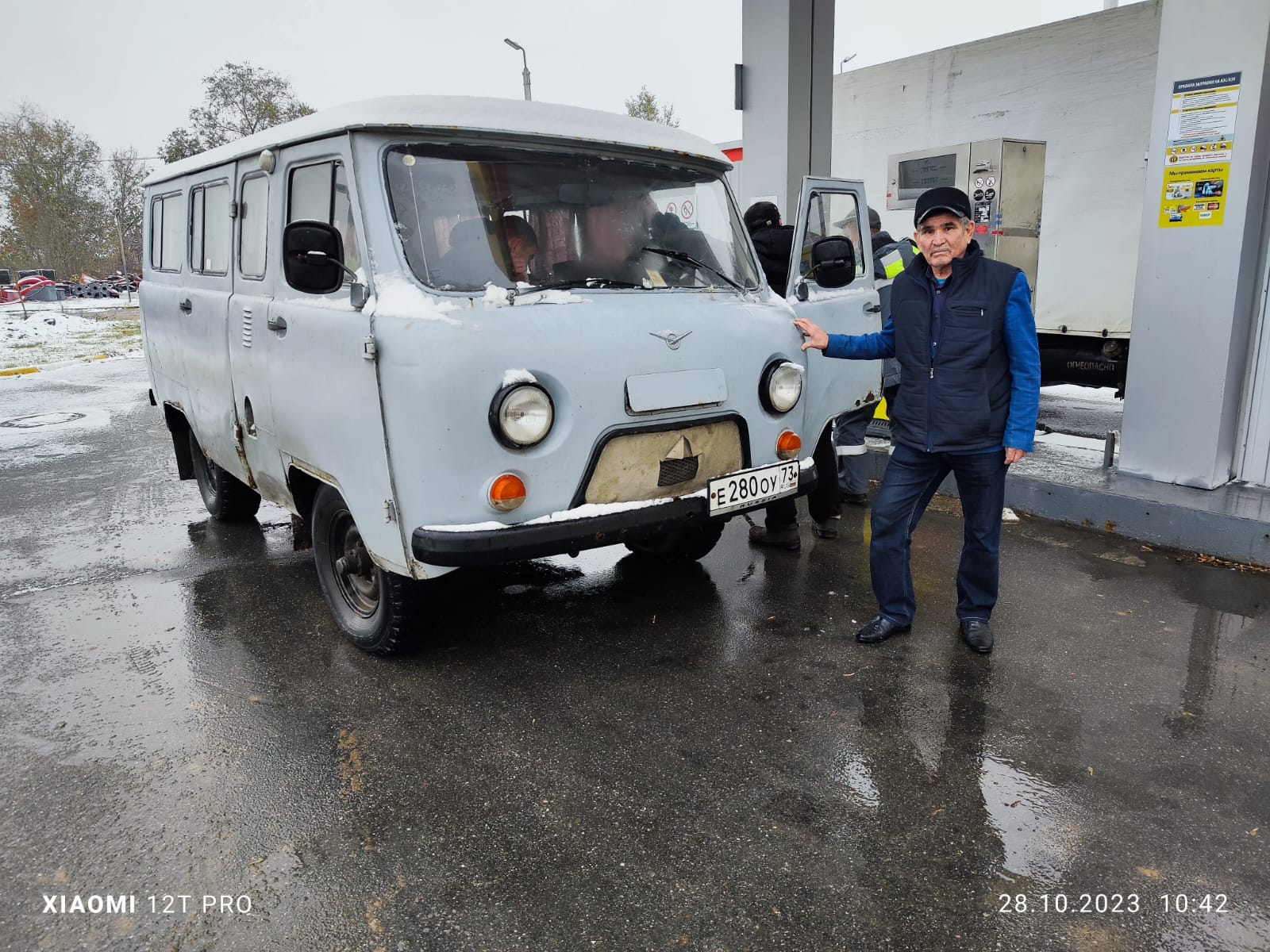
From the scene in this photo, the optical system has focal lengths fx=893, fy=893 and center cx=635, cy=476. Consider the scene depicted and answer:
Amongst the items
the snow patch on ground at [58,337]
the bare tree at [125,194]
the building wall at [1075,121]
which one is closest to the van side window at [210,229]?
the building wall at [1075,121]

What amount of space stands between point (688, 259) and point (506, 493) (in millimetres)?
1481

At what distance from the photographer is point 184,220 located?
5.19 meters

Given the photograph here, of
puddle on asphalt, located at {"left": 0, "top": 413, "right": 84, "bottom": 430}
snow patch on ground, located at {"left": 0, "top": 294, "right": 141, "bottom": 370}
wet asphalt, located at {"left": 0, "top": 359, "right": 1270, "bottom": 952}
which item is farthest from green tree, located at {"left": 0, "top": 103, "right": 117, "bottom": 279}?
wet asphalt, located at {"left": 0, "top": 359, "right": 1270, "bottom": 952}

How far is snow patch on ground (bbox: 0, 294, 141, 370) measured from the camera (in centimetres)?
1723

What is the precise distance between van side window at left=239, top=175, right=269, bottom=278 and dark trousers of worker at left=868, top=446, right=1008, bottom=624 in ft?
9.92

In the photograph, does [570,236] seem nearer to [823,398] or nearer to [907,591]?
[823,398]

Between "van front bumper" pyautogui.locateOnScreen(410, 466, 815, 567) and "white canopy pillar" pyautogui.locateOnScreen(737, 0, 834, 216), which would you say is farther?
"white canopy pillar" pyautogui.locateOnScreen(737, 0, 834, 216)

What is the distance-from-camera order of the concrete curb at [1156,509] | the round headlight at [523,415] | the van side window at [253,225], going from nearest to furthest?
1. the round headlight at [523,415]
2. the van side window at [253,225]
3. the concrete curb at [1156,509]

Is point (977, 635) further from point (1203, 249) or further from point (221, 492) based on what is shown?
point (221, 492)

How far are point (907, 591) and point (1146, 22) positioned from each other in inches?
236

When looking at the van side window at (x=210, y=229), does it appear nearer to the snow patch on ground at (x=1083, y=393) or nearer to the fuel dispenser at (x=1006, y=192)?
the fuel dispenser at (x=1006, y=192)

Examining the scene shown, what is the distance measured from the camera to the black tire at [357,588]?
3699 mm

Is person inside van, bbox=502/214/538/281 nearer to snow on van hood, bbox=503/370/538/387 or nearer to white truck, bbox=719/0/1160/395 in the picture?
snow on van hood, bbox=503/370/538/387

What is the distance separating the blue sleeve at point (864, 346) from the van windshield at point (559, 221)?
516 mm
